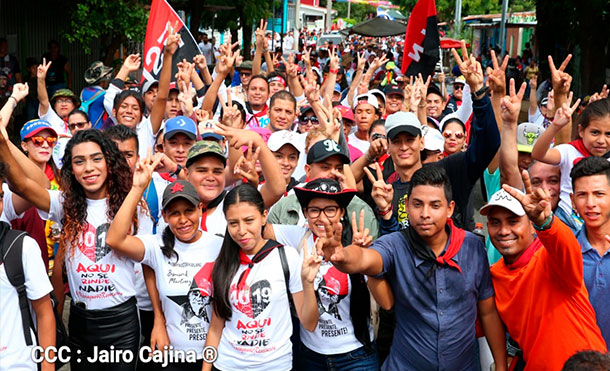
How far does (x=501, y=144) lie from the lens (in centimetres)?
413

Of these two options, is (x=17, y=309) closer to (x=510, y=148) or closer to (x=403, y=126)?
(x=403, y=126)

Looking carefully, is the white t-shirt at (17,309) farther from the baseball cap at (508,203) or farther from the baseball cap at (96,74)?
the baseball cap at (96,74)

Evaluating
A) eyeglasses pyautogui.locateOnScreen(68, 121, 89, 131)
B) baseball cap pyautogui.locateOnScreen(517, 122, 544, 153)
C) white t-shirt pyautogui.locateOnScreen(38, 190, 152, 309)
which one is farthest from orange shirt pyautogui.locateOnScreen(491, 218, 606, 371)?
eyeglasses pyautogui.locateOnScreen(68, 121, 89, 131)

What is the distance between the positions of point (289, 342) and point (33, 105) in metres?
10.1

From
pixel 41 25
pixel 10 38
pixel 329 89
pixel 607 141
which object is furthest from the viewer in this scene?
pixel 41 25

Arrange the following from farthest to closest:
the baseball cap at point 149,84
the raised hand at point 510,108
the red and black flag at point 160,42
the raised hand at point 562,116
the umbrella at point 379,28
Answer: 1. the umbrella at point 379,28
2. the red and black flag at point 160,42
3. the baseball cap at point 149,84
4. the raised hand at point 562,116
5. the raised hand at point 510,108

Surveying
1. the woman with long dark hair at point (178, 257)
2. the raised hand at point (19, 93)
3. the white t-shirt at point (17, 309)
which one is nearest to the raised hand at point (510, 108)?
the woman with long dark hair at point (178, 257)

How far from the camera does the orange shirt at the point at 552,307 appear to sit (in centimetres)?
303

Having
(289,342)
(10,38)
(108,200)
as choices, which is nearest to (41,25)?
(10,38)

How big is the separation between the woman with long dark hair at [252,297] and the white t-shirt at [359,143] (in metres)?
2.79

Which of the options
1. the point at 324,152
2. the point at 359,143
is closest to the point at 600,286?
the point at 324,152

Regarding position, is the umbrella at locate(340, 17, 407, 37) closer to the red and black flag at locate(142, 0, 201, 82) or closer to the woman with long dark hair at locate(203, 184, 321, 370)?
the red and black flag at locate(142, 0, 201, 82)

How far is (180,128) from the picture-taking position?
5.07 m

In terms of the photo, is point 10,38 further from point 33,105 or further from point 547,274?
point 547,274
